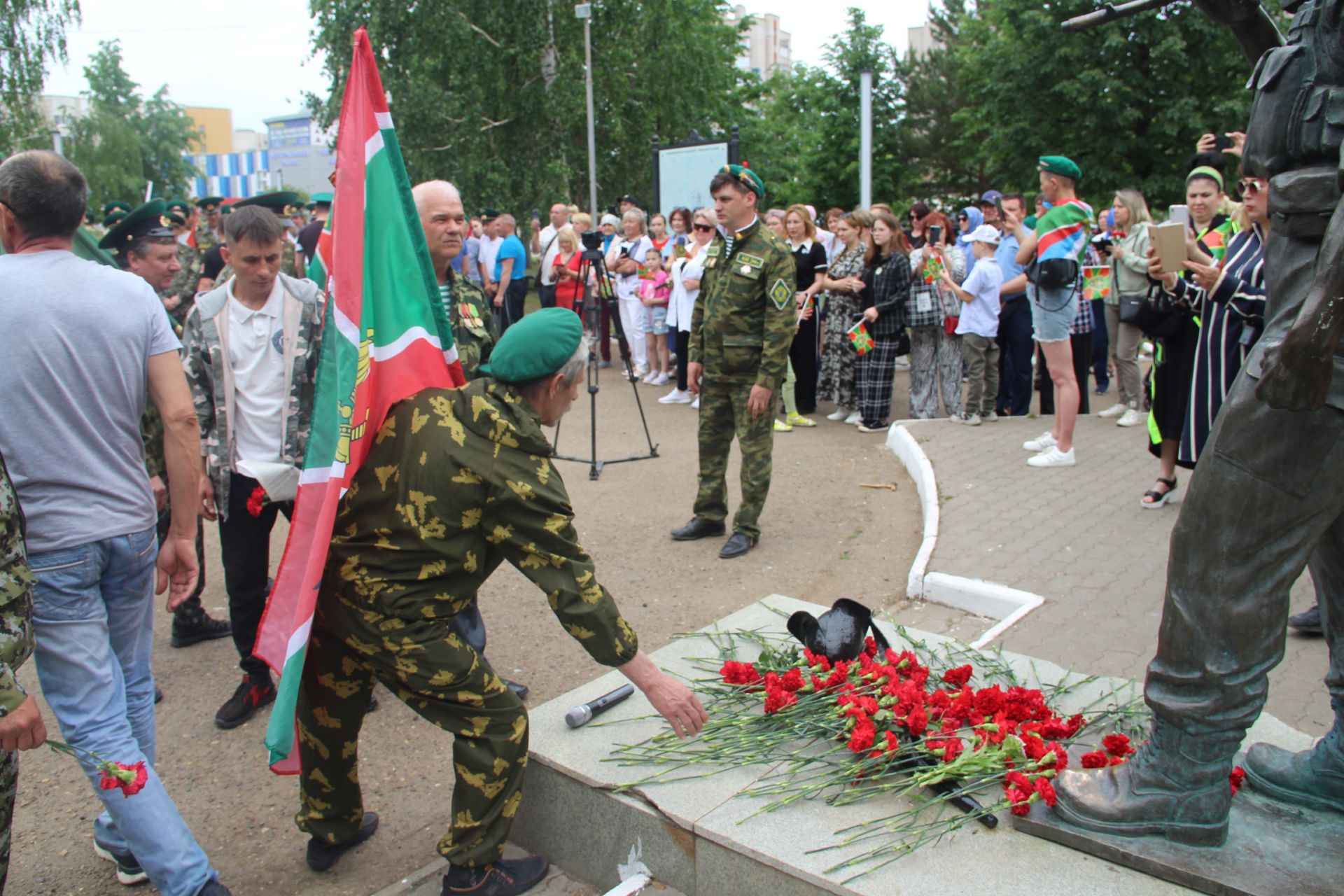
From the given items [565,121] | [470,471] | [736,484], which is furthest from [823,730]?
[565,121]

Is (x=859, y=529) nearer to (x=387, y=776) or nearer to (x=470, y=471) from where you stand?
(x=387, y=776)

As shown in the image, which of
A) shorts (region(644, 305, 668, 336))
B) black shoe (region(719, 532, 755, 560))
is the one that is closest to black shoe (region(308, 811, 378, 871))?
black shoe (region(719, 532, 755, 560))

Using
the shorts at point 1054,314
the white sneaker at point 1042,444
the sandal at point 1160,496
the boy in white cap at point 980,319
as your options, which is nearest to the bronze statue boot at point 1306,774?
the sandal at point 1160,496

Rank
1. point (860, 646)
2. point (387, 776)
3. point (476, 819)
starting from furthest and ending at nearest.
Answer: point (387, 776) → point (860, 646) → point (476, 819)

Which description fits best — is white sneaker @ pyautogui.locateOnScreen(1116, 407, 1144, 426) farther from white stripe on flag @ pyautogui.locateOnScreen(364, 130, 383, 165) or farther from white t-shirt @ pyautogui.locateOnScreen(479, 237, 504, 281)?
white t-shirt @ pyautogui.locateOnScreen(479, 237, 504, 281)

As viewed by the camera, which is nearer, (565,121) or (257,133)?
(565,121)

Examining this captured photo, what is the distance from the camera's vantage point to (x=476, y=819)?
278 cm

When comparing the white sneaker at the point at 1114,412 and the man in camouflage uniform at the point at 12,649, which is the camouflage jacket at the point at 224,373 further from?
the white sneaker at the point at 1114,412

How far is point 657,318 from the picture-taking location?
40.5ft

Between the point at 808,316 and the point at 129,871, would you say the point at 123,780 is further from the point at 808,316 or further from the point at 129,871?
the point at 808,316

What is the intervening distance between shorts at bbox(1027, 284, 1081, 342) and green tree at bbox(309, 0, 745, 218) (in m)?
21.0

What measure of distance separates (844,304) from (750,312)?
12.6 feet

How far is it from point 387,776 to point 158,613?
98.1 inches

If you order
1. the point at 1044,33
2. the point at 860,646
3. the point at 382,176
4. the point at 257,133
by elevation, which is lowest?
the point at 860,646
